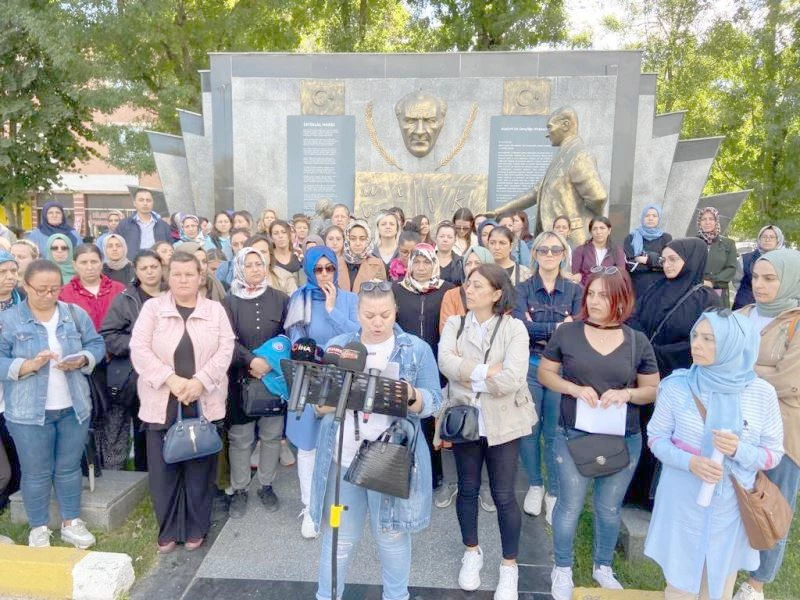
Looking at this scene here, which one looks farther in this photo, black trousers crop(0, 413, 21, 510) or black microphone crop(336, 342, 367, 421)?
black trousers crop(0, 413, 21, 510)

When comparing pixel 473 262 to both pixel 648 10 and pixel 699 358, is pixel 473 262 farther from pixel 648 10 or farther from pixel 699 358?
pixel 648 10

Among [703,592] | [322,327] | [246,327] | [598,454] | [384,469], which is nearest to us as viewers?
[384,469]

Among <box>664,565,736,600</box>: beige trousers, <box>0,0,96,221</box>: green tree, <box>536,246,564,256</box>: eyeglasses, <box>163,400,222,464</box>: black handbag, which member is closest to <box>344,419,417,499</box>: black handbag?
<box>163,400,222,464</box>: black handbag

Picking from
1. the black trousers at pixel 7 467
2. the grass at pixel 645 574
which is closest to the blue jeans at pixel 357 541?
the grass at pixel 645 574

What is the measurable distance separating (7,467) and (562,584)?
3.33 metres

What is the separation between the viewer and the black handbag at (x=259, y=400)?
3633 millimetres

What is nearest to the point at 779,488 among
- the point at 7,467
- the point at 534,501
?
the point at 534,501

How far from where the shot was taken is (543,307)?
382cm

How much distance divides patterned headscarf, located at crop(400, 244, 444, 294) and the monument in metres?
5.17

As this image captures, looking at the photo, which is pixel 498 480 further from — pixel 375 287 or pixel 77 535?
pixel 77 535

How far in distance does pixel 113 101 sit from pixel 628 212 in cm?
1059

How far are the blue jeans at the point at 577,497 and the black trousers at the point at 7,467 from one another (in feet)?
10.7

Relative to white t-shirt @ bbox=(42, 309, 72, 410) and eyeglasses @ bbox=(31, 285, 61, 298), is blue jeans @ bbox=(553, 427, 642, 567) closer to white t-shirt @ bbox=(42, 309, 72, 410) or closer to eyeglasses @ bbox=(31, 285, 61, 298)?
white t-shirt @ bbox=(42, 309, 72, 410)

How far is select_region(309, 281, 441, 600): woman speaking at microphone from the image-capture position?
8.66 ft
